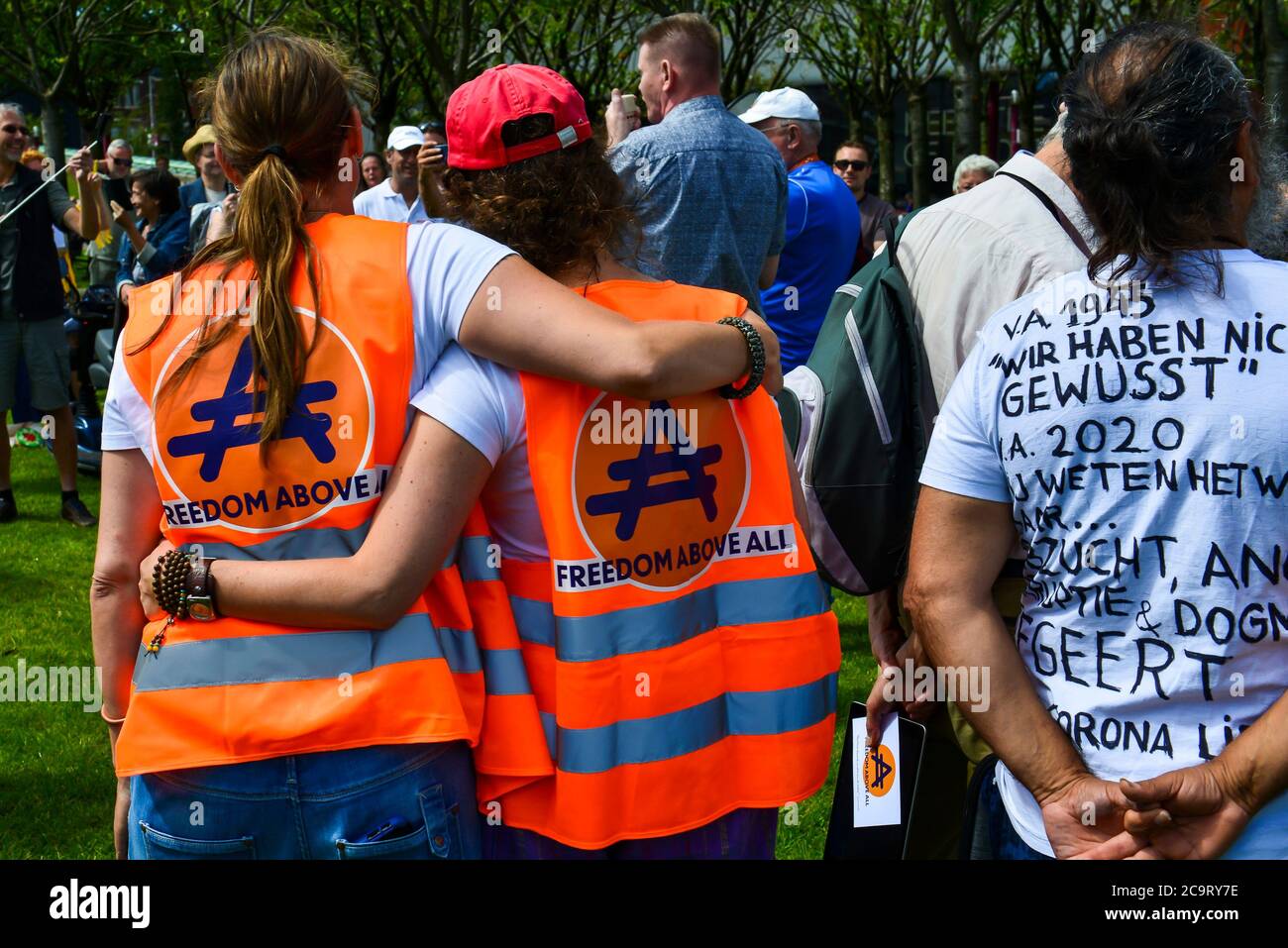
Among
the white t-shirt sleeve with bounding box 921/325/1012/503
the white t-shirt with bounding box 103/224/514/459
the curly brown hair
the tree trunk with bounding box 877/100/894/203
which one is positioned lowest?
the tree trunk with bounding box 877/100/894/203

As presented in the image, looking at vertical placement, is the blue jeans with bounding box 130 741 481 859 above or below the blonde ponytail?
below

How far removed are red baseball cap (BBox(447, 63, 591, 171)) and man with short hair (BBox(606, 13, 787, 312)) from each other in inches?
91.4

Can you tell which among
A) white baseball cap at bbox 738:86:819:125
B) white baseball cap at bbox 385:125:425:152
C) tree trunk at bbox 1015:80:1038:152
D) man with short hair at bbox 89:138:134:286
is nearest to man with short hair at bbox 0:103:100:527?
white baseball cap at bbox 385:125:425:152

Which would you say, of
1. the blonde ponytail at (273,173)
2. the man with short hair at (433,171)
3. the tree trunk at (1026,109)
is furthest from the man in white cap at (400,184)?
the tree trunk at (1026,109)

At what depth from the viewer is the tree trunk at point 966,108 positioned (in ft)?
53.0

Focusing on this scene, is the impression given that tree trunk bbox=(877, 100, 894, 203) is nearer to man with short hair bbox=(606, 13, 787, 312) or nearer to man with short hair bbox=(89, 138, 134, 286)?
man with short hair bbox=(89, 138, 134, 286)

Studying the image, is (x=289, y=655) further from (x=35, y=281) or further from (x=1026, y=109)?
(x=1026, y=109)

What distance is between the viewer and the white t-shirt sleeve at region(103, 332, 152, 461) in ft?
6.59

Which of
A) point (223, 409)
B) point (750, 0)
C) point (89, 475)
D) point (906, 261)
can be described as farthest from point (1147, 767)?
point (750, 0)

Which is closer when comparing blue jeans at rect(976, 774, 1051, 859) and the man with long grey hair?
the man with long grey hair

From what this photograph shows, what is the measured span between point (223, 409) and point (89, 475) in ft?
27.4

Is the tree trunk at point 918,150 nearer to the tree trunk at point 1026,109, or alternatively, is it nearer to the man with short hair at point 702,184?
the tree trunk at point 1026,109

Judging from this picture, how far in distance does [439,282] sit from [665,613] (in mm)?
603

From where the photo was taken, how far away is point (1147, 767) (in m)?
1.88
